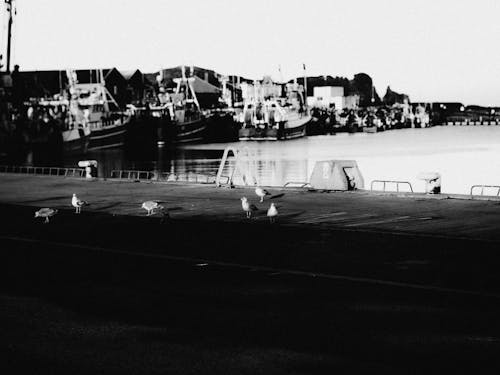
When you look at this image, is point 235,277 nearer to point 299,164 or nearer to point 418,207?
point 418,207

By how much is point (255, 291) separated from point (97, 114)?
15065 cm

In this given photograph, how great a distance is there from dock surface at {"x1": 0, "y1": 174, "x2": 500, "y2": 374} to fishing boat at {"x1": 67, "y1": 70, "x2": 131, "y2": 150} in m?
123

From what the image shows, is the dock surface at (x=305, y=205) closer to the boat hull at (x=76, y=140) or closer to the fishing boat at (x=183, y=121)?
the boat hull at (x=76, y=140)

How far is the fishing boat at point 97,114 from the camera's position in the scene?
150 metres

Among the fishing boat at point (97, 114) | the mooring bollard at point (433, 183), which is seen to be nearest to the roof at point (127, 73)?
the fishing boat at point (97, 114)

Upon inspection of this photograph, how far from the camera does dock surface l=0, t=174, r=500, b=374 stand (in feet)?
29.3

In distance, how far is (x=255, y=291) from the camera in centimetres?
1257

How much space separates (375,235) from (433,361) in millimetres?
9558

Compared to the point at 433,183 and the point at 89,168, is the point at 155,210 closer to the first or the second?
the point at 433,183

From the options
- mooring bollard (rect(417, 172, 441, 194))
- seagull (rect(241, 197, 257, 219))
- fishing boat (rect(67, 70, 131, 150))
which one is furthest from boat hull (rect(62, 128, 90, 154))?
seagull (rect(241, 197, 257, 219))

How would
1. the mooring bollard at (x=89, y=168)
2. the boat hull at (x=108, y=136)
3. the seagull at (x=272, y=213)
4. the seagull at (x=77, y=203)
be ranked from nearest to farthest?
1. the seagull at (x=272, y=213)
2. the seagull at (x=77, y=203)
3. the mooring bollard at (x=89, y=168)
4. the boat hull at (x=108, y=136)

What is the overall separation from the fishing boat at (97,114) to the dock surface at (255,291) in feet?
405

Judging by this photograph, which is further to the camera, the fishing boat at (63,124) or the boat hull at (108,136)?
the boat hull at (108,136)

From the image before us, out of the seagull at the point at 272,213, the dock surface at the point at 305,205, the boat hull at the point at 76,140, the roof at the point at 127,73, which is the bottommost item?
the boat hull at the point at 76,140
